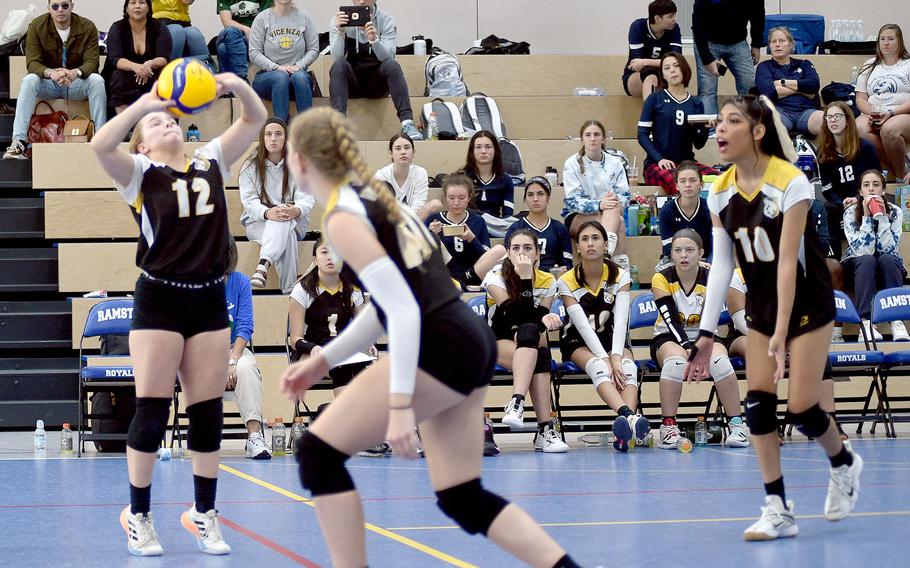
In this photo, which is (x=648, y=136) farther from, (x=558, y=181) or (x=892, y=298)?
(x=892, y=298)

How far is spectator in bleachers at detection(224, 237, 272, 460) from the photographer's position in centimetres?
802

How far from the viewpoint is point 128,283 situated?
34.0 ft

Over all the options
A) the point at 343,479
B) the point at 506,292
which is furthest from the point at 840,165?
the point at 343,479

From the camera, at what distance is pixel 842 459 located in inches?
198

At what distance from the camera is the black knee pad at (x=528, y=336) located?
820 cm

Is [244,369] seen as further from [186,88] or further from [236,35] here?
[236,35]

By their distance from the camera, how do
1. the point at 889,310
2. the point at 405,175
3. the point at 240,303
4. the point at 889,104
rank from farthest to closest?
the point at 889,104 → the point at 405,175 → the point at 889,310 → the point at 240,303

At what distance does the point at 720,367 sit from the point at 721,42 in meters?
5.57

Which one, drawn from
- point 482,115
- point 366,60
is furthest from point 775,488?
point 366,60

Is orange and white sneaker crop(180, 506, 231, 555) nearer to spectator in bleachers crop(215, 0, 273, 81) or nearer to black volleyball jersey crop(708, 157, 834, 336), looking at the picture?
black volleyball jersey crop(708, 157, 834, 336)

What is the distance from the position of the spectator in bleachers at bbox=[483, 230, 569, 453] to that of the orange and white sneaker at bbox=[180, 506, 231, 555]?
12.0ft

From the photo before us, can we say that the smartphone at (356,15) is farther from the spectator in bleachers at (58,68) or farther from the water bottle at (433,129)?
the spectator in bleachers at (58,68)

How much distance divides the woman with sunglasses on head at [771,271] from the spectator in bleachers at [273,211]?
18.3 feet

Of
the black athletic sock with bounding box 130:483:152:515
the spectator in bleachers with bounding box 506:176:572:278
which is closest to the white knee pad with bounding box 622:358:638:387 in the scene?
the spectator in bleachers with bounding box 506:176:572:278
